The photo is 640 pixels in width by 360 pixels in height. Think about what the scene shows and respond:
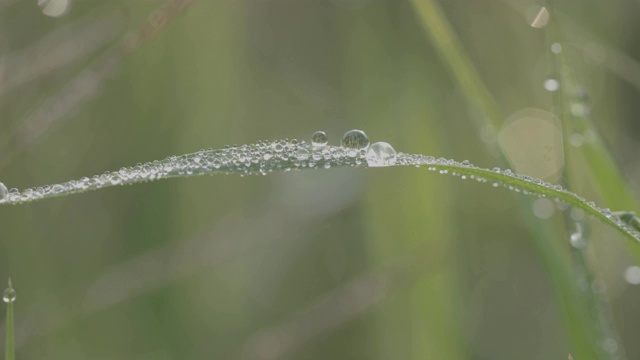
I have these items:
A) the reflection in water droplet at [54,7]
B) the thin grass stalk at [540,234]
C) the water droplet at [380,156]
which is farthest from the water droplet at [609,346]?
the reflection in water droplet at [54,7]

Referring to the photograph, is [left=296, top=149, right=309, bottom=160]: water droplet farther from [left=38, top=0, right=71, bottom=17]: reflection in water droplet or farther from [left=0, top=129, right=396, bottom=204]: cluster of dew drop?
[left=38, top=0, right=71, bottom=17]: reflection in water droplet

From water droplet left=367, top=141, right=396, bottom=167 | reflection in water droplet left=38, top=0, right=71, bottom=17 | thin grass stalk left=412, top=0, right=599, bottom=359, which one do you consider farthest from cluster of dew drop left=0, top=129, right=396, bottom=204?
reflection in water droplet left=38, top=0, right=71, bottom=17

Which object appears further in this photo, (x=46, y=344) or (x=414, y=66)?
(x=414, y=66)

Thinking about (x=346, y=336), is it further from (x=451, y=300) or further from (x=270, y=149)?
(x=270, y=149)

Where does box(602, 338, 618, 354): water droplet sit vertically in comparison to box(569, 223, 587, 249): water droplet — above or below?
below

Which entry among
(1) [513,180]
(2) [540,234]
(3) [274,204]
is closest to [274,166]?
(1) [513,180]

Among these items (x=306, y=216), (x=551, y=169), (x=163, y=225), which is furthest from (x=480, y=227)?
(x=163, y=225)

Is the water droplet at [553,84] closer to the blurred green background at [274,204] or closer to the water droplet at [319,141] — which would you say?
the blurred green background at [274,204]
